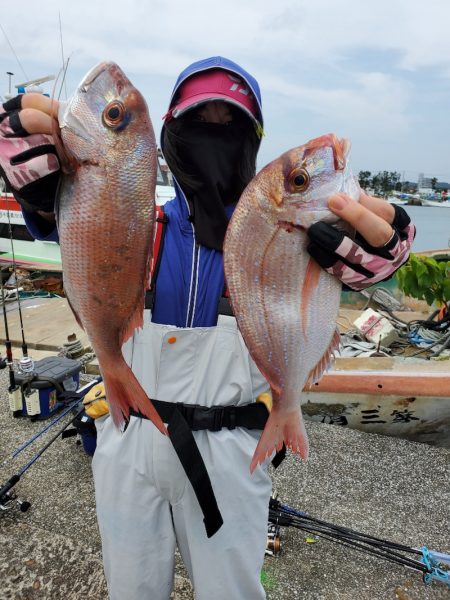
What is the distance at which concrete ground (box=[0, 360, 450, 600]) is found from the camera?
2.78 metres

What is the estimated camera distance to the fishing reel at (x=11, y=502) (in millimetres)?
3273

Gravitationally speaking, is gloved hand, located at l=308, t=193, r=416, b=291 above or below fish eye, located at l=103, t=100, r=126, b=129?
below

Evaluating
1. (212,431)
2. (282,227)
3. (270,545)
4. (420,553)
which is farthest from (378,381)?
(282,227)

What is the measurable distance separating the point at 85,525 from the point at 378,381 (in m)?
2.96

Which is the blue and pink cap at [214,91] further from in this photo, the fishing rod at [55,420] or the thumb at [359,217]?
the fishing rod at [55,420]

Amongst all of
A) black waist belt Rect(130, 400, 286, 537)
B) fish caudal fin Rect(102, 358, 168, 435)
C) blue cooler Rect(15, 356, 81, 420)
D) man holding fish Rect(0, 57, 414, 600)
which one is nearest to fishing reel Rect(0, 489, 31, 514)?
blue cooler Rect(15, 356, 81, 420)

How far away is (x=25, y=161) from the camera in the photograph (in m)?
1.43

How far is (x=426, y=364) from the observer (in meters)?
5.11

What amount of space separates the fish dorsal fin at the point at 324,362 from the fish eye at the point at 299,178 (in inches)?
22.7

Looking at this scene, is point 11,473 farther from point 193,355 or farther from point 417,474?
point 417,474

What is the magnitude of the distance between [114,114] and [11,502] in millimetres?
3118

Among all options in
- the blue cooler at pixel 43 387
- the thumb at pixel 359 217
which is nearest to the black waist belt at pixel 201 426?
the thumb at pixel 359 217

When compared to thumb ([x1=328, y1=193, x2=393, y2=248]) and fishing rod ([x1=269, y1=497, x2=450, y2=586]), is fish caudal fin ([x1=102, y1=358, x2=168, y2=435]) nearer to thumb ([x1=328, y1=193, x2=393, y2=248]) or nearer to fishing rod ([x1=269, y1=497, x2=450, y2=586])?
thumb ([x1=328, y1=193, x2=393, y2=248])

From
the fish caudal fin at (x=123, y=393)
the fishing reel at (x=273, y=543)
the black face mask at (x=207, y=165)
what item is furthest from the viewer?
the fishing reel at (x=273, y=543)
